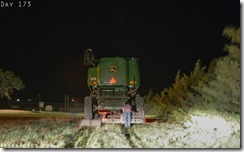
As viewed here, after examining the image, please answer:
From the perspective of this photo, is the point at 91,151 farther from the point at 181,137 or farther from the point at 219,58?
the point at 219,58

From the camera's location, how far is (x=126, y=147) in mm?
13039

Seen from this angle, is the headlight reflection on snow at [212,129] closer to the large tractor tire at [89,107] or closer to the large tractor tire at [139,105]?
the large tractor tire at [139,105]

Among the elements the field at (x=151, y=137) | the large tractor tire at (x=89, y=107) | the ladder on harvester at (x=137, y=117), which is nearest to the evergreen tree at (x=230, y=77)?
the field at (x=151, y=137)

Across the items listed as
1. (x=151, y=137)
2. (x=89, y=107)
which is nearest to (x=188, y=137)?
(x=151, y=137)

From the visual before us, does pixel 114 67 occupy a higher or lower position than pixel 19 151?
higher

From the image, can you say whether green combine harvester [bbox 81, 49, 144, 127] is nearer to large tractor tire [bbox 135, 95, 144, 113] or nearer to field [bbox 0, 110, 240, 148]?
large tractor tire [bbox 135, 95, 144, 113]

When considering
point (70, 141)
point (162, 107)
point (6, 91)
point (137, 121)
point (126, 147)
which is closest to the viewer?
point (126, 147)

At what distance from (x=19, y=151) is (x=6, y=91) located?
37.3m

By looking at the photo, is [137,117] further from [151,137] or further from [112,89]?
[151,137]

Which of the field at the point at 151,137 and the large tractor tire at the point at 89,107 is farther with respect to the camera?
the large tractor tire at the point at 89,107

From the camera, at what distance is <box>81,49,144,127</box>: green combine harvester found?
18.7 m

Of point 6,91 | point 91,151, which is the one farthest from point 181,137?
point 6,91

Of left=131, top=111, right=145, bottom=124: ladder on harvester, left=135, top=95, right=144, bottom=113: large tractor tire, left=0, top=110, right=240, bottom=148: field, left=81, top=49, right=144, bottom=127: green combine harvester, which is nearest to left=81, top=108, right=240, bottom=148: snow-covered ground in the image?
left=0, top=110, right=240, bottom=148: field

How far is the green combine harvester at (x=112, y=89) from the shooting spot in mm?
18734
